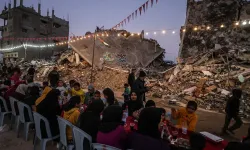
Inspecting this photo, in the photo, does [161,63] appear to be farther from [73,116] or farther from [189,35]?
[73,116]

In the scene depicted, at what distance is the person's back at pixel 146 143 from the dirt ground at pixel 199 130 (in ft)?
9.39

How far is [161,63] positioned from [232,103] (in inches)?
748

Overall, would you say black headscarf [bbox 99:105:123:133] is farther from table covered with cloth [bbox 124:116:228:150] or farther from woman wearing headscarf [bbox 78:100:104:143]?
table covered with cloth [bbox 124:116:228:150]

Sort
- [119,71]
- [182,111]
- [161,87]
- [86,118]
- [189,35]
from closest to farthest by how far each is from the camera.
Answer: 1. [86,118]
2. [182,111]
3. [161,87]
4. [119,71]
5. [189,35]

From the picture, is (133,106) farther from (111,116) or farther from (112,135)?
(112,135)

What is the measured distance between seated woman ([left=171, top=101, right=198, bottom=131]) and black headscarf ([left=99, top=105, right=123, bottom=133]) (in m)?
1.59

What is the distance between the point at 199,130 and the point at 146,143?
5.12 m

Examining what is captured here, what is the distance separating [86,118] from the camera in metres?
3.24

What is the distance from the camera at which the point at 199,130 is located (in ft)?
22.0

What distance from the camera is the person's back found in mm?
2338

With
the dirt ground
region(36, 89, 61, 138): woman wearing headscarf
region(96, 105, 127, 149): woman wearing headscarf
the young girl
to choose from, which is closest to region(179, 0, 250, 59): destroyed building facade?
the dirt ground

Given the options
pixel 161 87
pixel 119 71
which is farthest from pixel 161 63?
pixel 161 87

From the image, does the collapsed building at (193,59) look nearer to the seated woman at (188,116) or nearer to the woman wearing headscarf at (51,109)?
the seated woman at (188,116)

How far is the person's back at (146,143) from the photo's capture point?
7.67ft
